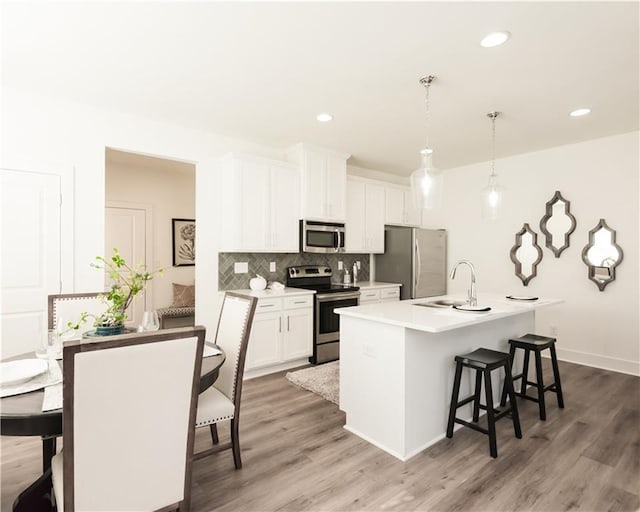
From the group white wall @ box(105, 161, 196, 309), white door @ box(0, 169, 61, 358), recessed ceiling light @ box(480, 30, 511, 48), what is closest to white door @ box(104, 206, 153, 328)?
white wall @ box(105, 161, 196, 309)

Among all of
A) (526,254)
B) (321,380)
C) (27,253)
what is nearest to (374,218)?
(526,254)

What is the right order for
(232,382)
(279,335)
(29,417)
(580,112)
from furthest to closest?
(279,335) → (580,112) → (232,382) → (29,417)

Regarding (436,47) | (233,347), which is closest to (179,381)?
(233,347)

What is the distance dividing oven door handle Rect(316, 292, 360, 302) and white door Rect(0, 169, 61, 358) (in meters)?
2.48

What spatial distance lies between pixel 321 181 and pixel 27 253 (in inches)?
116

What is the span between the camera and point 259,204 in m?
4.03

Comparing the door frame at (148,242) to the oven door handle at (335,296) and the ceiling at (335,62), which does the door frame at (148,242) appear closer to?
the ceiling at (335,62)

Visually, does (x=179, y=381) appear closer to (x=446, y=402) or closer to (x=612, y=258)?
(x=446, y=402)

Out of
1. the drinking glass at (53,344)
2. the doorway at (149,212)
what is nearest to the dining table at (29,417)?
the drinking glass at (53,344)

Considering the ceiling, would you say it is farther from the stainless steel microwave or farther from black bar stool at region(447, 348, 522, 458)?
black bar stool at region(447, 348, 522, 458)

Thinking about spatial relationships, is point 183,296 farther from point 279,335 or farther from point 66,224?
point 66,224

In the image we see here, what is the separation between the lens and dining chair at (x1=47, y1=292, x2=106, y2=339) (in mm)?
2387

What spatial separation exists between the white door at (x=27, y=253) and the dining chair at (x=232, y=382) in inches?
69.6

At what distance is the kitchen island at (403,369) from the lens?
230 centimetres
